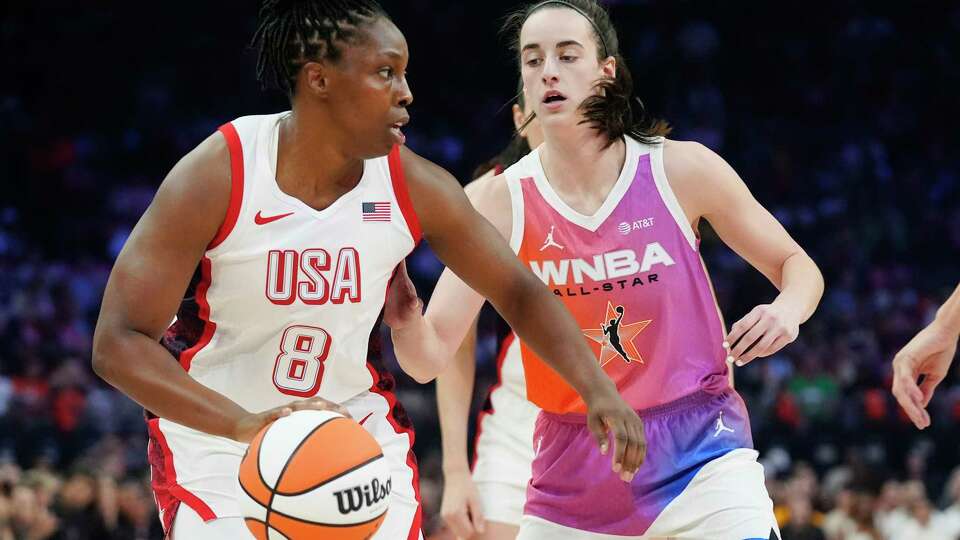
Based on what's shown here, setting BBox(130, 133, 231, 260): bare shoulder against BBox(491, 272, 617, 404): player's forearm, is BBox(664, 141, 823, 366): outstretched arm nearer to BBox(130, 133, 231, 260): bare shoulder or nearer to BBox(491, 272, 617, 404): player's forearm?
BBox(491, 272, 617, 404): player's forearm

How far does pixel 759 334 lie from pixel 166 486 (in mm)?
1832

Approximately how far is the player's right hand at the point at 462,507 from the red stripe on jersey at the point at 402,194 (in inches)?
81.9

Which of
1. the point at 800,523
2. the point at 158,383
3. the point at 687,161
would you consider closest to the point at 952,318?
the point at 687,161

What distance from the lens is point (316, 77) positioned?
3.79m

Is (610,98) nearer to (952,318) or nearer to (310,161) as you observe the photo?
(310,161)

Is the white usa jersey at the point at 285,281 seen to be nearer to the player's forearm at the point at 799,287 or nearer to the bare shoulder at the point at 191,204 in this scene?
the bare shoulder at the point at 191,204

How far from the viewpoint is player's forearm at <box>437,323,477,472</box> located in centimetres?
579

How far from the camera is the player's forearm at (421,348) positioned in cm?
439

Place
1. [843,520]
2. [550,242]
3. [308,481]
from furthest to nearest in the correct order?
[843,520] → [550,242] → [308,481]

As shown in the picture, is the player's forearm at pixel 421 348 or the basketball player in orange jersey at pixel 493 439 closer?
the player's forearm at pixel 421 348

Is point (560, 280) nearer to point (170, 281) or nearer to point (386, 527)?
point (386, 527)

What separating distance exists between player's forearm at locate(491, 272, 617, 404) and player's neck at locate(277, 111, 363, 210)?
62 cm

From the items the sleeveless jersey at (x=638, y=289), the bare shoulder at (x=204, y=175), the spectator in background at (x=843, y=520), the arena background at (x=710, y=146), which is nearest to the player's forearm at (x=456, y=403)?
the sleeveless jersey at (x=638, y=289)

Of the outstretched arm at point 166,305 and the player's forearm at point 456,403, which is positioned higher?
the outstretched arm at point 166,305
